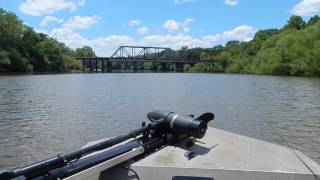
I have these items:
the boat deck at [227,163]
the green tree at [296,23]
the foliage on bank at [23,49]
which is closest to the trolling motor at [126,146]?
the boat deck at [227,163]

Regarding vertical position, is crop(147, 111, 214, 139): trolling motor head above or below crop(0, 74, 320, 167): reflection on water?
above

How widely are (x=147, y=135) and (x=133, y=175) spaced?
1474mm

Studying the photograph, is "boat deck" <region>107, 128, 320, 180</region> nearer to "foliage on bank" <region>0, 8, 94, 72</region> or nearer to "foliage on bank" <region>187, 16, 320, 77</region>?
"foliage on bank" <region>187, 16, 320, 77</region>

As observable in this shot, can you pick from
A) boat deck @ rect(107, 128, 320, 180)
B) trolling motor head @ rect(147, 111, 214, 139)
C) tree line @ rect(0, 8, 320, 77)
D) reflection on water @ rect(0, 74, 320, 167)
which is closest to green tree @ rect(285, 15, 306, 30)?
tree line @ rect(0, 8, 320, 77)

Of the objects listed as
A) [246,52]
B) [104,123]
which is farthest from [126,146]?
[246,52]

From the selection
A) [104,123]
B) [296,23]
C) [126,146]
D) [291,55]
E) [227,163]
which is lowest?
[104,123]

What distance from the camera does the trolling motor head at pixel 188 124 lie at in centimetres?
781

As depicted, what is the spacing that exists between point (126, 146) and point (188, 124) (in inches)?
44.2

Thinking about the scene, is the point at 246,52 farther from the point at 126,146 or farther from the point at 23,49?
the point at 126,146

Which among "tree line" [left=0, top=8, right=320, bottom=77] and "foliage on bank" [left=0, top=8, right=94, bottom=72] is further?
"foliage on bank" [left=0, top=8, right=94, bottom=72]

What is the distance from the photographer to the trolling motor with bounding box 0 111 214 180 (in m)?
6.16

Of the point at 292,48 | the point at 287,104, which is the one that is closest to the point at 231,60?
the point at 292,48

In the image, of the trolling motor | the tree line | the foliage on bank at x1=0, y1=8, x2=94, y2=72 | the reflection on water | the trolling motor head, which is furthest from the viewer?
the foliage on bank at x1=0, y1=8, x2=94, y2=72

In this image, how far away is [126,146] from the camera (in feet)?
25.3
